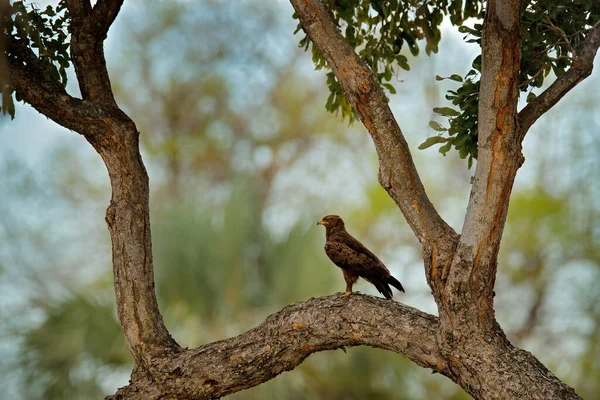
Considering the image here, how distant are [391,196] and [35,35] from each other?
6.09 ft

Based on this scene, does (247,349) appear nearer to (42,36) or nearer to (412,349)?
(412,349)

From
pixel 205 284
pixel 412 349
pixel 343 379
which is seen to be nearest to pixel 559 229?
pixel 343 379

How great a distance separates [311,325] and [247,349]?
0.31m

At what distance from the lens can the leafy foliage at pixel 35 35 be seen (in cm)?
360

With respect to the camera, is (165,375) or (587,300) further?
(587,300)

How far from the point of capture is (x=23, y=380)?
8.59m

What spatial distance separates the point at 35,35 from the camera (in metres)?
3.83

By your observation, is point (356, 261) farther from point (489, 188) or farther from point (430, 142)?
point (489, 188)

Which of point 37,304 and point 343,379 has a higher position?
point 37,304

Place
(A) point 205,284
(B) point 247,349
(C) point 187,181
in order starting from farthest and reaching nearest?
1. (C) point 187,181
2. (A) point 205,284
3. (B) point 247,349

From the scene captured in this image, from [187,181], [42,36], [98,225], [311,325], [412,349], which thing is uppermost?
[187,181]

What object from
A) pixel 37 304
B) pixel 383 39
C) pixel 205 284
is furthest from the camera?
pixel 37 304

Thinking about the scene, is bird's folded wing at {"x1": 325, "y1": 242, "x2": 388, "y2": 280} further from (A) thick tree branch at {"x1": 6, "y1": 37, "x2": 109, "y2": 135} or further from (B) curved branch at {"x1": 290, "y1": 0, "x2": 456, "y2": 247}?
(A) thick tree branch at {"x1": 6, "y1": 37, "x2": 109, "y2": 135}

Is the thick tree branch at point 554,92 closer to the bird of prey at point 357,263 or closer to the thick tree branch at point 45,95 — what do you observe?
the bird of prey at point 357,263
